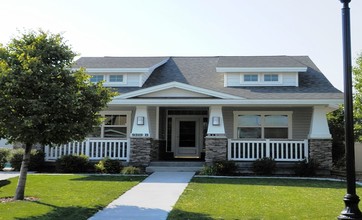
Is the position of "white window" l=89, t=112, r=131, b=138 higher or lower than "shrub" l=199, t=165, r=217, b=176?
higher

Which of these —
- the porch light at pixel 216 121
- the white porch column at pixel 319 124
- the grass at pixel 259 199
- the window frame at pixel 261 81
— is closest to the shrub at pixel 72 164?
the grass at pixel 259 199

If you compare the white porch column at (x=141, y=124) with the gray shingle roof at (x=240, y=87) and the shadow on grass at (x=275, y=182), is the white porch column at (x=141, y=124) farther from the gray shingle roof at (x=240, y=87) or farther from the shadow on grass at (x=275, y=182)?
the shadow on grass at (x=275, y=182)

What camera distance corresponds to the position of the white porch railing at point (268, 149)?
17.1 metres

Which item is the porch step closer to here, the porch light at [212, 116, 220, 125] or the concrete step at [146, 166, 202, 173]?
the concrete step at [146, 166, 202, 173]

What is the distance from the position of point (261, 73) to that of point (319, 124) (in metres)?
3.91

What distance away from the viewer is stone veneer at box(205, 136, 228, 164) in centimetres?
1687

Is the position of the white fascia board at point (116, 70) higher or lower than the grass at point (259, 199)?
higher

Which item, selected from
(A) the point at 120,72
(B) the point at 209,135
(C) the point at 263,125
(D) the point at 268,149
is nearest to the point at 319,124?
(D) the point at 268,149

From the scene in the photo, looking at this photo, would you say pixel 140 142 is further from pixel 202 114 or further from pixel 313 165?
pixel 313 165

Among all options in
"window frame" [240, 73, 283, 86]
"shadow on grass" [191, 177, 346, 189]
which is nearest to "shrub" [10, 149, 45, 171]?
"shadow on grass" [191, 177, 346, 189]

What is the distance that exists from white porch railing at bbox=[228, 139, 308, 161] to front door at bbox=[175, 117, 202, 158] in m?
3.54

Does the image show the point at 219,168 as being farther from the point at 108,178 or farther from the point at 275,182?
the point at 108,178

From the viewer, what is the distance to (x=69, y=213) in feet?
28.3

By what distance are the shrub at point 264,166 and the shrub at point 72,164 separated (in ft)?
22.4
